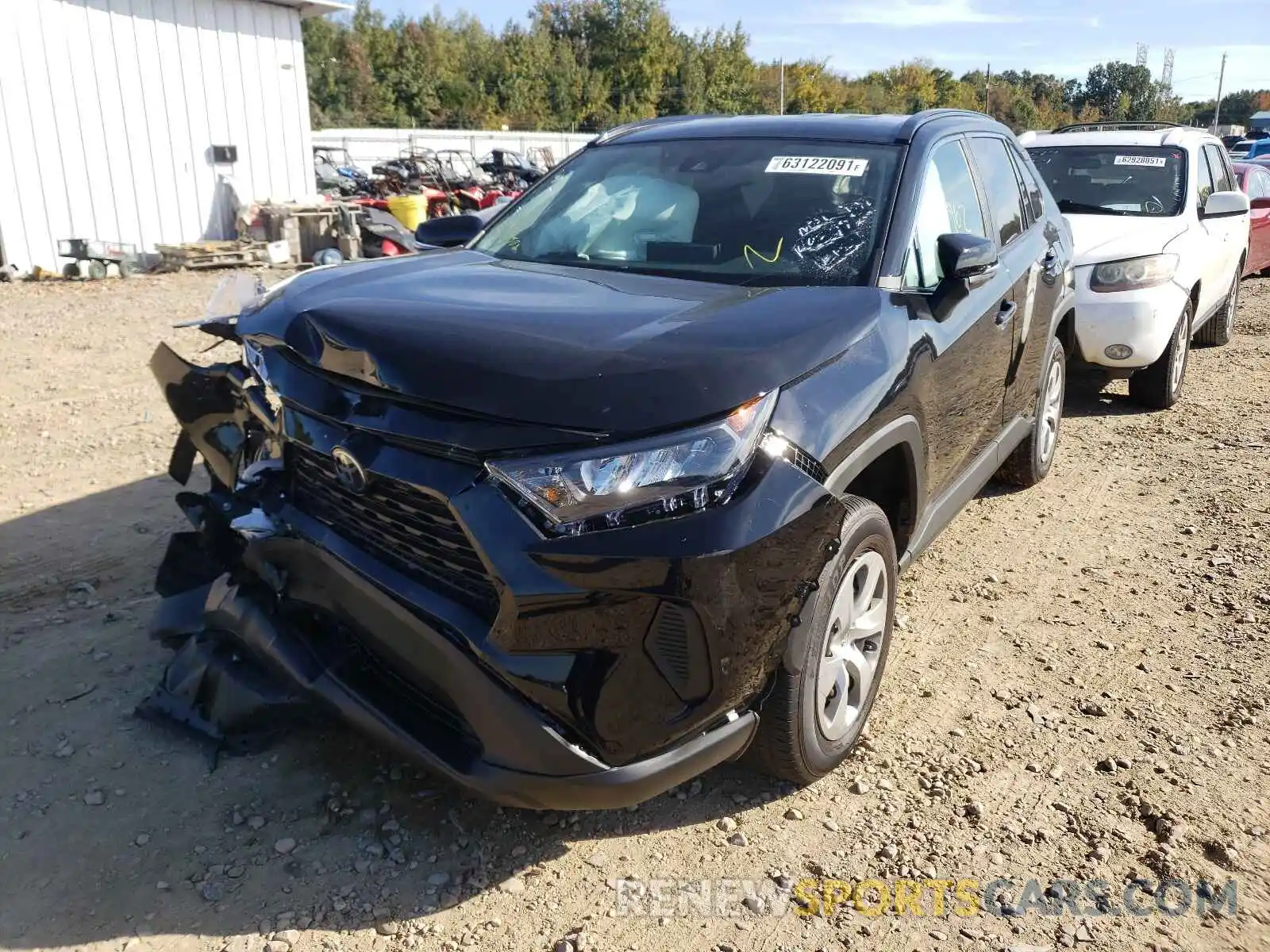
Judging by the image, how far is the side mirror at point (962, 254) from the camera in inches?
122

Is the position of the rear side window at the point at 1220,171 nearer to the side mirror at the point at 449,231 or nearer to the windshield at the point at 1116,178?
the windshield at the point at 1116,178

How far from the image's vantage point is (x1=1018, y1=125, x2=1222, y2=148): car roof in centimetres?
774

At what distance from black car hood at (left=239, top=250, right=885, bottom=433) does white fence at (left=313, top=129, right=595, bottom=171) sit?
24.8 m

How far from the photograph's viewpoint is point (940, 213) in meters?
3.57

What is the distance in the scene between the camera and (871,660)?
3.01 m

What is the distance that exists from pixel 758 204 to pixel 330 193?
17.5 metres

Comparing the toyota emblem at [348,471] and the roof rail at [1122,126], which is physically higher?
the roof rail at [1122,126]

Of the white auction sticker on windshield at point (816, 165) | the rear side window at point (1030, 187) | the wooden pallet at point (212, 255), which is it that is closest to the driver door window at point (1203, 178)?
the rear side window at point (1030, 187)

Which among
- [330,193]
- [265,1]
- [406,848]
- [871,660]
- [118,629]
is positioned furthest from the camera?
[330,193]

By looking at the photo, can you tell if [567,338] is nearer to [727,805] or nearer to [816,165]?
[727,805]

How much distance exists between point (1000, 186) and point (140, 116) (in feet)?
42.1

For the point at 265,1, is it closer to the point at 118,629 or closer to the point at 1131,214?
the point at 1131,214

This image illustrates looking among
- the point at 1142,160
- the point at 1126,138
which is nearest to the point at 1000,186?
the point at 1142,160

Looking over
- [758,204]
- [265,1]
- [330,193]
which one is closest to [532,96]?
[330,193]
